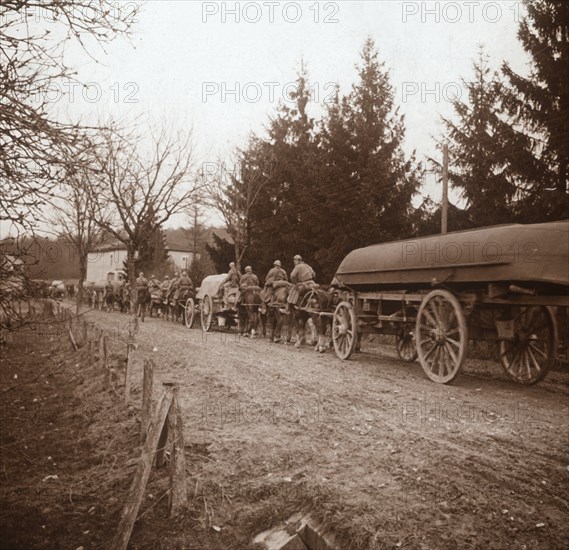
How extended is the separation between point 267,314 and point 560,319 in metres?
8.03

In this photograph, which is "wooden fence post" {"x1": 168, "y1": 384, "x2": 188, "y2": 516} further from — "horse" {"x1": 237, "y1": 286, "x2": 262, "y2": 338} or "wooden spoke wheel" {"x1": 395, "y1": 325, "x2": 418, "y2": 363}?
"horse" {"x1": 237, "y1": 286, "x2": 262, "y2": 338}

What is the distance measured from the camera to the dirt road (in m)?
3.65

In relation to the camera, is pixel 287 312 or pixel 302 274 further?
pixel 287 312

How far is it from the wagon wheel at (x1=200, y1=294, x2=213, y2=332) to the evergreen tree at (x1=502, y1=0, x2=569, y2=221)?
1048cm

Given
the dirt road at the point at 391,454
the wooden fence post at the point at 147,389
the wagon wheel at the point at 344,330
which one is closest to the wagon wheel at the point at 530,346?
the dirt road at the point at 391,454

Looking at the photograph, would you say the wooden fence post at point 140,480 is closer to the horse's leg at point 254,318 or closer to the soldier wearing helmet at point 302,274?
the soldier wearing helmet at point 302,274

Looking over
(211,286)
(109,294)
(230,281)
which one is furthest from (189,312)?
(109,294)

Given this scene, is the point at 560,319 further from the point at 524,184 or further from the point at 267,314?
the point at 267,314

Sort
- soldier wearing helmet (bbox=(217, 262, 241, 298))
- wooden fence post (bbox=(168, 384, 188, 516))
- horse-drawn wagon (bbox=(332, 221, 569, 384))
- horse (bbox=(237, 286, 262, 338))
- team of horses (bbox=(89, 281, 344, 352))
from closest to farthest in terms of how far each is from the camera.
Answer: wooden fence post (bbox=(168, 384, 188, 516)) < horse-drawn wagon (bbox=(332, 221, 569, 384)) < team of horses (bbox=(89, 281, 344, 352)) < horse (bbox=(237, 286, 262, 338)) < soldier wearing helmet (bbox=(217, 262, 241, 298))

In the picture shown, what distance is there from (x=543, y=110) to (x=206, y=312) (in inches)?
487

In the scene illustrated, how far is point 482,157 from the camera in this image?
15086mm

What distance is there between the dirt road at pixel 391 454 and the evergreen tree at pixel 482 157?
23.1ft

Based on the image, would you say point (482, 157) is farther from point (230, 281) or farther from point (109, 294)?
point (109, 294)

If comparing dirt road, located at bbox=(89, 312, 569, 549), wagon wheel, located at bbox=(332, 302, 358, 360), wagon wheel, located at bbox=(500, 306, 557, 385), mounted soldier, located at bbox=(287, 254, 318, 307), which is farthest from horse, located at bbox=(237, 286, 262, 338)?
wagon wheel, located at bbox=(500, 306, 557, 385)
